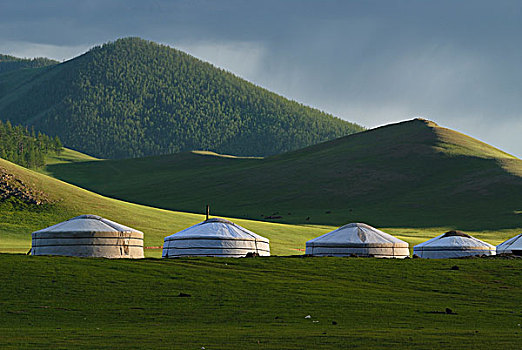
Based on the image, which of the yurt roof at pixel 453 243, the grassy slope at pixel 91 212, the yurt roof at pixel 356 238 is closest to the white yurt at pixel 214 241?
the yurt roof at pixel 356 238

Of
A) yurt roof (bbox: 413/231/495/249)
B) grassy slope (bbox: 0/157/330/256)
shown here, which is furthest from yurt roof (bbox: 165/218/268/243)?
grassy slope (bbox: 0/157/330/256)

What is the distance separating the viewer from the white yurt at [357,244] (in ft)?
156

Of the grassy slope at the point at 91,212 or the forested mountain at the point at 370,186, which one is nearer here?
the grassy slope at the point at 91,212

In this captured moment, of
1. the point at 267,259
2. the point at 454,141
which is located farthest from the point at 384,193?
the point at 267,259

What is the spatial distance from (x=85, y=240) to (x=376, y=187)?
11438cm

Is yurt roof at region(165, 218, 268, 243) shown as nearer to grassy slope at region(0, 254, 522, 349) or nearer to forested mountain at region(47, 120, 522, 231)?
grassy slope at region(0, 254, 522, 349)

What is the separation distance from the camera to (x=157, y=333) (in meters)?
21.1

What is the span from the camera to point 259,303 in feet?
95.5

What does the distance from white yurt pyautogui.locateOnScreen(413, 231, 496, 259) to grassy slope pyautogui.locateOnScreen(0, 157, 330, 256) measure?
Result: 20180 mm

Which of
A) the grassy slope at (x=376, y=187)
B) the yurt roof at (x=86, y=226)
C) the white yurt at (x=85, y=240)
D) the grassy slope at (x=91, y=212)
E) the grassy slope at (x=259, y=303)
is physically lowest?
the grassy slope at (x=259, y=303)

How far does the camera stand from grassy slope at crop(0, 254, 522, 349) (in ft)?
64.8

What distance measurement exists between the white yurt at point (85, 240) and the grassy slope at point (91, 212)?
92.0ft

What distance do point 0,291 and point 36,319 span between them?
16.6ft

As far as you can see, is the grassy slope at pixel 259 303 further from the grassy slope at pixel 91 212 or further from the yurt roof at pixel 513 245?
the grassy slope at pixel 91 212
